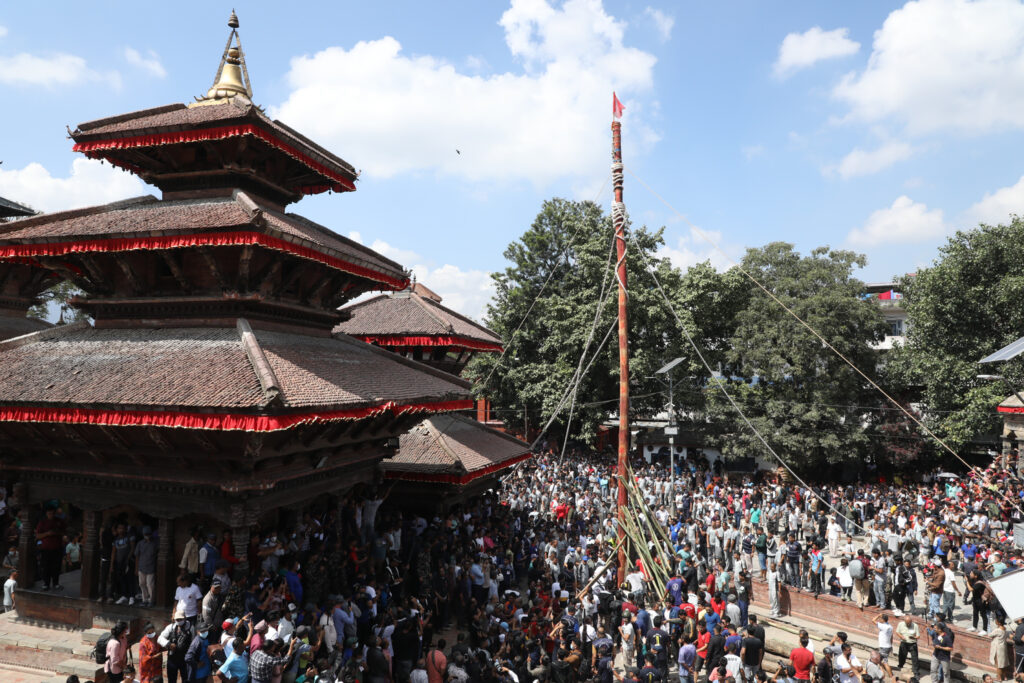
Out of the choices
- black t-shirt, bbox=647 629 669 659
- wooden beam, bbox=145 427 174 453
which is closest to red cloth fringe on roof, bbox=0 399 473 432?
wooden beam, bbox=145 427 174 453

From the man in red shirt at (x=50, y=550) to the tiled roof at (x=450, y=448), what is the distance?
616cm

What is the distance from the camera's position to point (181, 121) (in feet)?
35.4

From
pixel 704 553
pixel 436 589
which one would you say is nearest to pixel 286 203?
pixel 436 589

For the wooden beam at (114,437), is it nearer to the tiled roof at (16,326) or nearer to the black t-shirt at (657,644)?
the black t-shirt at (657,644)

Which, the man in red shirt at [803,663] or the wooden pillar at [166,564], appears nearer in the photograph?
the wooden pillar at [166,564]

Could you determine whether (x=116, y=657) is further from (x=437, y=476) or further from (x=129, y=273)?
(x=437, y=476)

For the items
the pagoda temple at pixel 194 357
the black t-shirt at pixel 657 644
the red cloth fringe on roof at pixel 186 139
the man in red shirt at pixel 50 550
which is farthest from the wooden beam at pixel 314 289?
the black t-shirt at pixel 657 644

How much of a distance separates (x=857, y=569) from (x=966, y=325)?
21.0 metres

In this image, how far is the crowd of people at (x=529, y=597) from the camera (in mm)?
8445

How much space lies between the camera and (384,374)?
40.0 ft

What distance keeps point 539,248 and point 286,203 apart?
2628 cm

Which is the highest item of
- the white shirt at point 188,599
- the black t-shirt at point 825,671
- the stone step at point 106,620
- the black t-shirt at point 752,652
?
the white shirt at point 188,599

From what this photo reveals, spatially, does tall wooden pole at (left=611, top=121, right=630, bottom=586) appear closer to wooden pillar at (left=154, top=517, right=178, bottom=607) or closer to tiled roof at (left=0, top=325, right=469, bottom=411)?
tiled roof at (left=0, top=325, right=469, bottom=411)

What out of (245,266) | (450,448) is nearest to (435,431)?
(450,448)
